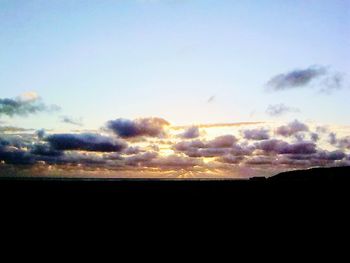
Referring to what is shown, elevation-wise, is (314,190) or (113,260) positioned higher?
(314,190)

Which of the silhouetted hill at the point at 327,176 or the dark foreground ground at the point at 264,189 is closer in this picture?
the dark foreground ground at the point at 264,189

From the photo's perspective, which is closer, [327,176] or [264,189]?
[264,189]

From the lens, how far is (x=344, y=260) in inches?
573

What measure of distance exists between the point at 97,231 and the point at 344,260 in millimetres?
13034

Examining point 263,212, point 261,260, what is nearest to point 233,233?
point 261,260

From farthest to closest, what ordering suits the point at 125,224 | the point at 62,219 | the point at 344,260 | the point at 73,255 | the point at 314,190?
1. the point at 314,190
2. the point at 62,219
3. the point at 125,224
4. the point at 73,255
5. the point at 344,260

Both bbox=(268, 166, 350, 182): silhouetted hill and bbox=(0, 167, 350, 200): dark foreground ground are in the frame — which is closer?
bbox=(0, 167, 350, 200): dark foreground ground

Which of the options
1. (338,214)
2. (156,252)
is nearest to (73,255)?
(156,252)

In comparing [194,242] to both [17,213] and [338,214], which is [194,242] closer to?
[338,214]

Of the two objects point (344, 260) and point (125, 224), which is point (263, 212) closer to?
point (125, 224)

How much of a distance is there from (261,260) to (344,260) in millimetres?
3271

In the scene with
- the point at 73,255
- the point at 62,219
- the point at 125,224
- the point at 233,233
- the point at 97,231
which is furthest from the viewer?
the point at 62,219

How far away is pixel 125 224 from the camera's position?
23.7 meters

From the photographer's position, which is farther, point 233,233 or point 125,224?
point 125,224
